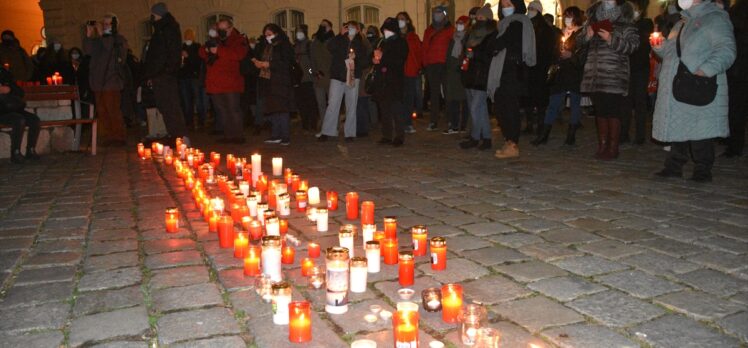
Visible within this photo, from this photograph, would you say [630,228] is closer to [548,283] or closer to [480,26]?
[548,283]

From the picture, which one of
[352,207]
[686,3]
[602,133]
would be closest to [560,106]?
[602,133]

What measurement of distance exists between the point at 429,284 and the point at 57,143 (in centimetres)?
887

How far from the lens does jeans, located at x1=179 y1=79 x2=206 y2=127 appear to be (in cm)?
1411

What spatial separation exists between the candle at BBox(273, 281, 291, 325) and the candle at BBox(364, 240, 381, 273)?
802 mm

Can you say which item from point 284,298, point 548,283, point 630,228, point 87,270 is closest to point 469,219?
point 630,228

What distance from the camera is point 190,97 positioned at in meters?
14.2

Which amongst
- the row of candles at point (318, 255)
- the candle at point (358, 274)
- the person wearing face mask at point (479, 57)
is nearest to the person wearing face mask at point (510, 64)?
the person wearing face mask at point (479, 57)

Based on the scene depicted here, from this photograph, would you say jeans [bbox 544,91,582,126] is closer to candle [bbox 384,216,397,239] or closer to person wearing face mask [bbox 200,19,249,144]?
person wearing face mask [bbox 200,19,249,144]

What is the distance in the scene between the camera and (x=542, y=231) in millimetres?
4836

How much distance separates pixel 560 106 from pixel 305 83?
5.39m

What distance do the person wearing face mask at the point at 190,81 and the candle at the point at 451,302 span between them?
11.5 m

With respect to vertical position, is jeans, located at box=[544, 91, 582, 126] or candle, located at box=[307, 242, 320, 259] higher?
jeans, located at box=[544, 91, 582, 126]

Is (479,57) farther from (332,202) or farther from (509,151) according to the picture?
(332,202)

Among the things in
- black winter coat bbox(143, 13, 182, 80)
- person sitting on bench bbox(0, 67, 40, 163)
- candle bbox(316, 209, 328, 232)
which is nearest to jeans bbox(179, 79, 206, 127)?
black winter coat bbox(143, 13, 182, 80)
